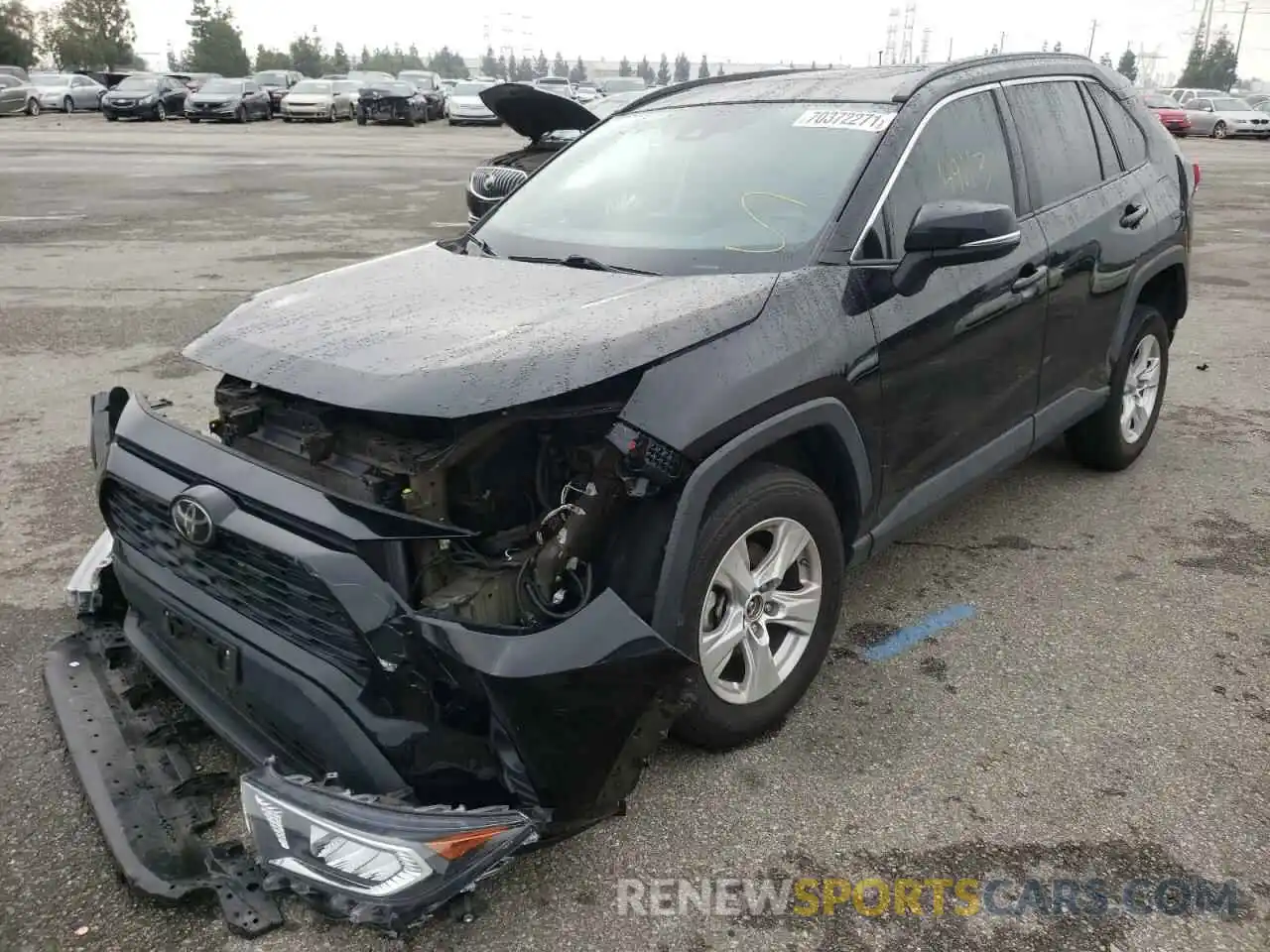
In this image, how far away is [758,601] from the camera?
286cm

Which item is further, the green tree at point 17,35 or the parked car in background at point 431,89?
the green tree at point 17,35

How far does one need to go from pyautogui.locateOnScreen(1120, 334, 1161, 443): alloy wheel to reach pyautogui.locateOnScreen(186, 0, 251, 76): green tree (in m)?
84.3

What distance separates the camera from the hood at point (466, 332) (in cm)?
233

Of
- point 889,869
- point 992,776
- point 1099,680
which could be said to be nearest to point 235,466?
point 889,869

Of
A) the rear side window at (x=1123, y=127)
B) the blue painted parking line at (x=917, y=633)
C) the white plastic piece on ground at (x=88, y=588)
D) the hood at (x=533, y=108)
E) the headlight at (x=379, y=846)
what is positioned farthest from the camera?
the hood at (x=533, y=108)

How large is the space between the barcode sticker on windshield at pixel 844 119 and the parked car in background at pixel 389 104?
1301 inches

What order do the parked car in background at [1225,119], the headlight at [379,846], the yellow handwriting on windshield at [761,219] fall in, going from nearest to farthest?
the headlight at [379,846]
the yellow handwriting on windshield at [761,219]
the parked car in background at [1225,119]

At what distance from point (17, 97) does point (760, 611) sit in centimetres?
4287

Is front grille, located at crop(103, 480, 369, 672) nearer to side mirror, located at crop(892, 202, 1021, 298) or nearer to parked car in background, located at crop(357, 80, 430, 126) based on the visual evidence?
side mirror, located at crop(892, 202, 1021, 298)

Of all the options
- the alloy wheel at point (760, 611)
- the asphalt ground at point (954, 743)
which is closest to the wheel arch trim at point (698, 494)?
the alloy wheel at point (760, 611)

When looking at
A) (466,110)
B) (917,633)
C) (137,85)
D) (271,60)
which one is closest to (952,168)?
(917,633)

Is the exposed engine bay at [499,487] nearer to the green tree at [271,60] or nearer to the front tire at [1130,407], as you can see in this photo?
the front tire at [1130,407]

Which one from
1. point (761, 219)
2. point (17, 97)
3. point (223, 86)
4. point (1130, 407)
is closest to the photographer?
point (761, 219)

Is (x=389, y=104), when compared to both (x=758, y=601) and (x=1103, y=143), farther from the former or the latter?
(x=758, y=601)
